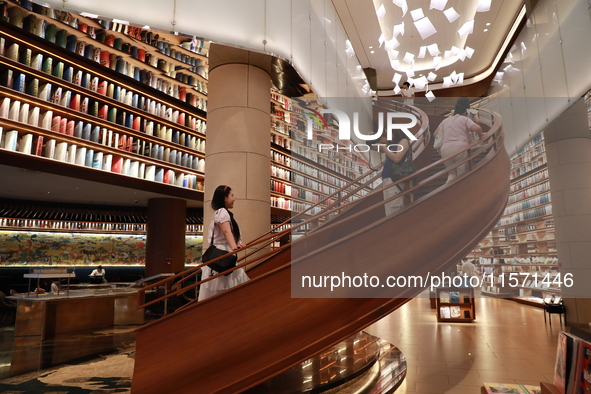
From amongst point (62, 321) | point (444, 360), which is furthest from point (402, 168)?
point (62, 321)

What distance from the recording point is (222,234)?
3.73 m

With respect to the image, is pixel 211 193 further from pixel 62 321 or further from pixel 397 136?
pixel 62 321

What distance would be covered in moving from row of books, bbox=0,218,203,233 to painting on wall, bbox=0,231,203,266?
0.39 m

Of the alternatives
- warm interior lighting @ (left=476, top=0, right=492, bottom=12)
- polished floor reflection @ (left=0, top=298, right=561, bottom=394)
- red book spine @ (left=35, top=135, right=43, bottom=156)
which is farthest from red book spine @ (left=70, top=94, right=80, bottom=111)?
warm interior lighting @ (left=476, top=0, right=492, bottom=12)

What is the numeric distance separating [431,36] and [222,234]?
9086 millimetres

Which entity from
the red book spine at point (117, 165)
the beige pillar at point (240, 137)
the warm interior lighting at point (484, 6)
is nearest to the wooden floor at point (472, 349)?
the beige pillar at point (240, 137)

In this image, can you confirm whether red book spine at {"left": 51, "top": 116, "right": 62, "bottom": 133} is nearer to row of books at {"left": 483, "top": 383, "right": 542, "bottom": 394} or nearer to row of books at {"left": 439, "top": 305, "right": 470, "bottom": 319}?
row of books at {"left": 483, "top": 383, "right": 542, "bottom": 394}

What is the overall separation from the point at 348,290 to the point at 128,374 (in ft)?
9.54

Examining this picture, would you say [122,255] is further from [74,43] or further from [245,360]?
[245,360]

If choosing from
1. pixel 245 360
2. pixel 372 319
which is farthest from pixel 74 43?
pixel 372 319

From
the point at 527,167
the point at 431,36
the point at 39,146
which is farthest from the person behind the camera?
the point at 431,36

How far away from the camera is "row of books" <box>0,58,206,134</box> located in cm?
600

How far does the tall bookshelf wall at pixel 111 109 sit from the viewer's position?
586 centimetres

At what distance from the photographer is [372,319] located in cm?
352
